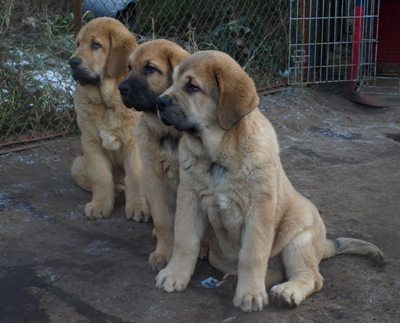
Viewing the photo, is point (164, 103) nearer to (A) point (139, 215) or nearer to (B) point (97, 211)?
(A) point (139, 215)

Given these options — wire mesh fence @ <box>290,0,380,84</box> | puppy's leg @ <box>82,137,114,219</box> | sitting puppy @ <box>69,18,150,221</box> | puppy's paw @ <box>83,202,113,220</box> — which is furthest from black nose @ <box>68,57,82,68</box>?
wire mesh fence @ <box>290,0,380,84</box>

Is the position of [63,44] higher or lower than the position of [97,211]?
higher

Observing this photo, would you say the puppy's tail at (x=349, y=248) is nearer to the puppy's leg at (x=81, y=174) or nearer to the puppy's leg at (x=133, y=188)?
the puppy's leg at (x=133, y=188)

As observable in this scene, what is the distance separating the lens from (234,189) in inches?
113

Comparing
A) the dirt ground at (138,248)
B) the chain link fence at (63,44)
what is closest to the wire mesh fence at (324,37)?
the chain link fence at (63,44)

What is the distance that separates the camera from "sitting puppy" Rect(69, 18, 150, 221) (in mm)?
4363

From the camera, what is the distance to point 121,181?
4.94 metres

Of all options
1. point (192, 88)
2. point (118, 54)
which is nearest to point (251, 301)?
point (192, 88)

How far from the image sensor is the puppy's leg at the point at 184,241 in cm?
301

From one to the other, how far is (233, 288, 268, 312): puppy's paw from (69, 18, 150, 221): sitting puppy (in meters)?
1.66

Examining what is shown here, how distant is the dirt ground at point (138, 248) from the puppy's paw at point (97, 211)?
0.06m

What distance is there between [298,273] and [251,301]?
0.40 meters

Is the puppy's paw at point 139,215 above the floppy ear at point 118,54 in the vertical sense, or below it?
below

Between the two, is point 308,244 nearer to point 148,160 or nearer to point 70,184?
point 148,160
